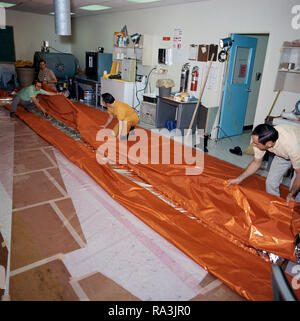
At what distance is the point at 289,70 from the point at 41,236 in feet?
11.9

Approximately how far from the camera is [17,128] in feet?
15.8

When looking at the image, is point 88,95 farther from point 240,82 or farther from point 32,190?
point 32,190

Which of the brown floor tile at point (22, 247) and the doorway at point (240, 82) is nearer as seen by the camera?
the brown floor tile at point (22, 247)

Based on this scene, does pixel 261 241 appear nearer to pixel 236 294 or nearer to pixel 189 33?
pixel 236 294

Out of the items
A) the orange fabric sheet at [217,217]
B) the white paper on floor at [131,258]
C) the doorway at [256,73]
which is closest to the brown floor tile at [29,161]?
the orange fabric sheet at [217,217]

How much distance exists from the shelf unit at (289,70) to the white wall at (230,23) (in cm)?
9

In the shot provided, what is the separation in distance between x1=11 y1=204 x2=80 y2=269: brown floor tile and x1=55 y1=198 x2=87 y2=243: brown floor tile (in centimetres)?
7

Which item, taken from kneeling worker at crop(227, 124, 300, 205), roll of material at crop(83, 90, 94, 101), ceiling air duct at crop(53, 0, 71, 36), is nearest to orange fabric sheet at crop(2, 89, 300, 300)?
kneeling worker at crop(227, 124, 300, 205)

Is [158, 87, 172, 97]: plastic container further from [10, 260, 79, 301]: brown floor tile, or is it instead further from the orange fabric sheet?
[10, 260, 79, 301]: brown floor tile

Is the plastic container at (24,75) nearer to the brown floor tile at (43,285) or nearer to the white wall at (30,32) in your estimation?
the white wall at (30,32)

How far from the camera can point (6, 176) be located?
10.2ft

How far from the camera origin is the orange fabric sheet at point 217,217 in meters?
1.92
